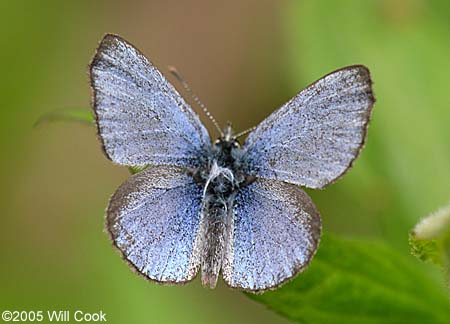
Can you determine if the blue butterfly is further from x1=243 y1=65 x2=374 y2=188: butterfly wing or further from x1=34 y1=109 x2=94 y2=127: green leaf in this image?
x1=34 y1=109 x2=94 y2=127: green leaf

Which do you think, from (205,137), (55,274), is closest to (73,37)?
(55,274)

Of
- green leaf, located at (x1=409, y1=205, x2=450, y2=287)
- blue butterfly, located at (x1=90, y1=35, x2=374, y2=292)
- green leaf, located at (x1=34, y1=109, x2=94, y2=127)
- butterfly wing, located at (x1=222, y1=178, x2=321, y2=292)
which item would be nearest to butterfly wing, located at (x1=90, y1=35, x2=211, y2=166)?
blue butterfly, located at (x1=90, y1=35, x2=374, y2=292)

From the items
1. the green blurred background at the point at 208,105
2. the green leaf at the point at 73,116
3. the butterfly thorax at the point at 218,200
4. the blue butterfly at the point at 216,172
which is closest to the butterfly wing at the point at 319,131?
the blue butterfly at the point at 216,172

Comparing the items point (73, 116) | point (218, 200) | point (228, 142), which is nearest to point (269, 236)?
point (218, 200)

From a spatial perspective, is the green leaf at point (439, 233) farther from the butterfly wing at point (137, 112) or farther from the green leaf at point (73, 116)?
the green leaf at point (73, 116)

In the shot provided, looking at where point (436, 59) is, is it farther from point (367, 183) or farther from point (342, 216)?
point (342, 216)

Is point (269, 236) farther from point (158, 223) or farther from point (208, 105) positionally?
point (208, 105)

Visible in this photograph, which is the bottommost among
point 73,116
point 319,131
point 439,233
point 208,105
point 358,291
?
point 439,233
